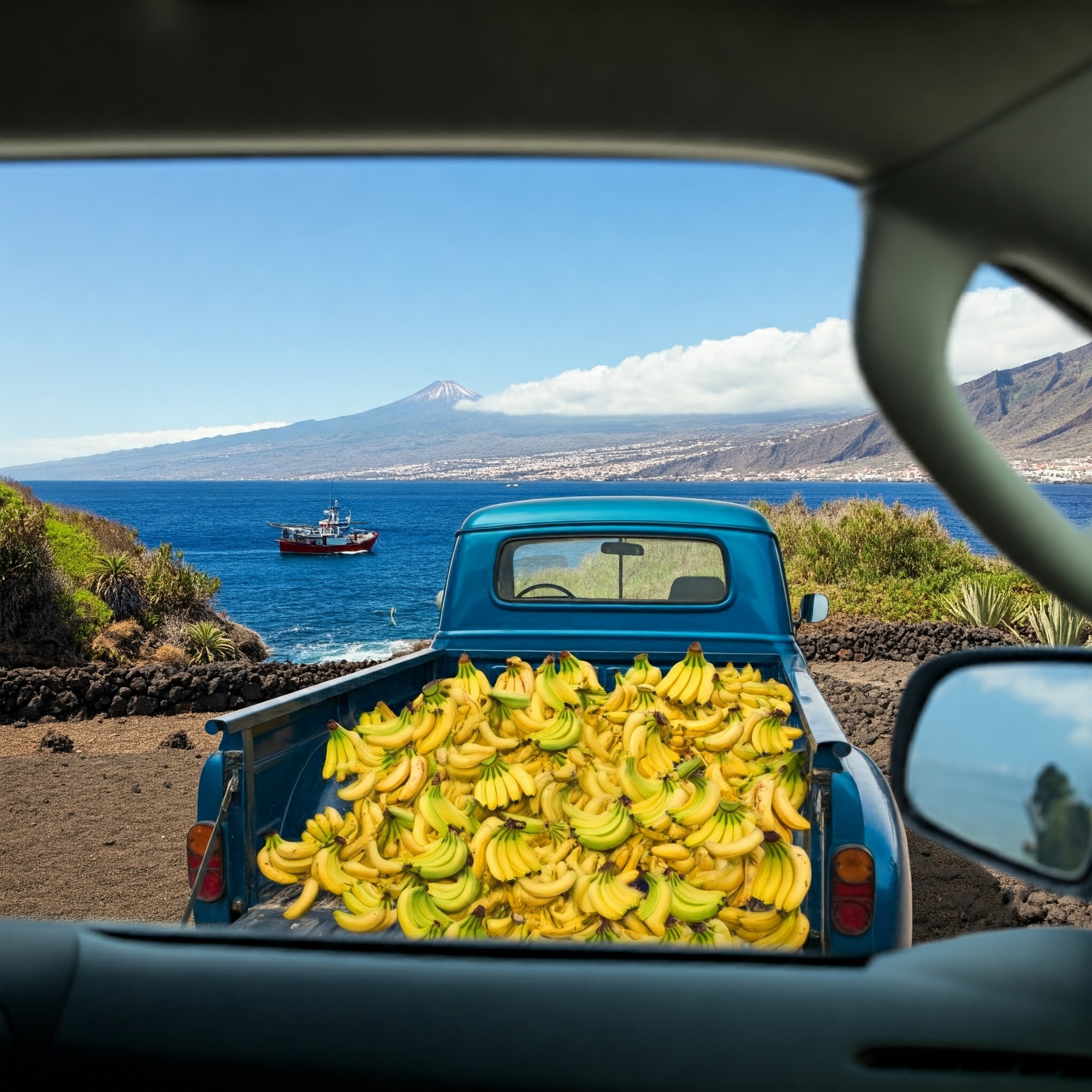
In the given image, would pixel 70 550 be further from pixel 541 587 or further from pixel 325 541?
pixel 325 541

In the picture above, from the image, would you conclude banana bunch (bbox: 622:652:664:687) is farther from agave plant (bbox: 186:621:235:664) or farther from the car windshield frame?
agave plant (bbox: 186:621:235:664)

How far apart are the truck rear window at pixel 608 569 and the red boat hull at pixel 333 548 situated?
2033 inches

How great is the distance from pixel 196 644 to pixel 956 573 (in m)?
12.0

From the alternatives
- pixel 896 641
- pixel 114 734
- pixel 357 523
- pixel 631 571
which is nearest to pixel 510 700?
pixel 631 571

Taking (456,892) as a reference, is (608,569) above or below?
above

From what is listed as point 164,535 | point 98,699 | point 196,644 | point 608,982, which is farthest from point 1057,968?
point 164,535

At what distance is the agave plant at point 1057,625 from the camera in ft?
32.3

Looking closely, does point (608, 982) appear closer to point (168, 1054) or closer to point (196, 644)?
point (168, 1054)

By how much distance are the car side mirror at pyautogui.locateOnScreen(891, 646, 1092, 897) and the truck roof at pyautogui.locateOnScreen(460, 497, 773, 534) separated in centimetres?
356

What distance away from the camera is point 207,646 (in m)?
12.6

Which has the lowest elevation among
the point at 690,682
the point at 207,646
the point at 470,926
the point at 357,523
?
the point at 207,646

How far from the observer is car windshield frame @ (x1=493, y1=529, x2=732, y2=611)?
461 cm

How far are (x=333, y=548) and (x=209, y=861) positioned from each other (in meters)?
55.1

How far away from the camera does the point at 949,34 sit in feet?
2.28
